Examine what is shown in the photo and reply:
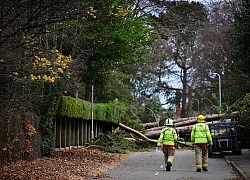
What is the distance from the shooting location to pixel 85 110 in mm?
31938

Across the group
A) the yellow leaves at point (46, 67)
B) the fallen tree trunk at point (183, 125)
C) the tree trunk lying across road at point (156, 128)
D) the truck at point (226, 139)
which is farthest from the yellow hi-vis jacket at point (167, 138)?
the fallen tree trunk at point (183, 125)

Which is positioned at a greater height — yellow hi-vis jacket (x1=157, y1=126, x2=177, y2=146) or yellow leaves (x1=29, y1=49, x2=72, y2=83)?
yellow leaves (x1=29, y1=49, x2=72, y2=83)

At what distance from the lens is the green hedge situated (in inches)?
1058

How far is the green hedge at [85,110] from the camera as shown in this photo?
26.9 m

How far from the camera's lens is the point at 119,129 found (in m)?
38.5

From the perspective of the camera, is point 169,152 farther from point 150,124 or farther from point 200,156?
point 150,124

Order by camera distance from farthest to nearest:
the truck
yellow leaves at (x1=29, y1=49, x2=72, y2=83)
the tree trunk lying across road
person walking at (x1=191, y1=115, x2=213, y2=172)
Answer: the tree trunk lying across road → the truck → person walking at (x1=191, y1=115, x2=213, y2=172) → yellow leaves at (x1=29, y1=49, x2=72, y2=83)

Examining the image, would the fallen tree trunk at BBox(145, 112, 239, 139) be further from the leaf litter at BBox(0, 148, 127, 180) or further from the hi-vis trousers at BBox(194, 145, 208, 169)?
the hi-vis trousers at BBox(194, 145, 208, 169)

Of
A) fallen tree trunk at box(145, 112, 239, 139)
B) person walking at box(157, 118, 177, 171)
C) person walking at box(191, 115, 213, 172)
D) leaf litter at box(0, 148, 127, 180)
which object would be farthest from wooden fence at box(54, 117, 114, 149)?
person walking at box(191, 115, 213, 172)

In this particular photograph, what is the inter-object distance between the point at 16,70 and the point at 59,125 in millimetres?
15076

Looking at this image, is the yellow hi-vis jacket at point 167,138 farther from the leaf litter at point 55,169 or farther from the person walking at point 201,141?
the leaf litter at point 55,169

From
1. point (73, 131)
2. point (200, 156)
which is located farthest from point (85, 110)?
point (200, 156)

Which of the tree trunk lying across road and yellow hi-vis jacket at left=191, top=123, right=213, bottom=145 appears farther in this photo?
the tree trunk lying across road

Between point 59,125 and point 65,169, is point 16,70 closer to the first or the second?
point 65,169
